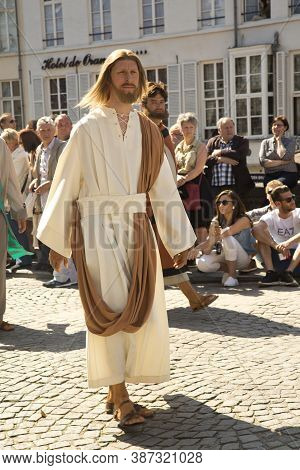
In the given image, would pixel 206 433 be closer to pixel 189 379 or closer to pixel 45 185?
pixel 189 379

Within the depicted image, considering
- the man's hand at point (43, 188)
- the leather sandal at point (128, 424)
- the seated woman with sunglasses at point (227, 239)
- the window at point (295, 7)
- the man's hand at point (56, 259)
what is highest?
the window at point (295, 7)

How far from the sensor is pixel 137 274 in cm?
371

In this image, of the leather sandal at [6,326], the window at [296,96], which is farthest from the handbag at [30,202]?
the window at [296,96]

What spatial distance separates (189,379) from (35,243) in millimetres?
5673

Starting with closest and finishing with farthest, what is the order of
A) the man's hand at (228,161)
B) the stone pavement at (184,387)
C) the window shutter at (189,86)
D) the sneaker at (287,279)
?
1. the stone pavement at (184,387)
2. the sneaker at (287,279)
3. the man's hand at (228,161)
4. the window shutter at (189,86)

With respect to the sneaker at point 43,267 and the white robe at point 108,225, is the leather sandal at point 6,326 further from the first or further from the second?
the sneaker at point 43,267

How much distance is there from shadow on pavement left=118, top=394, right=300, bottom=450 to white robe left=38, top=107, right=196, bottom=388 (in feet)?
0.84

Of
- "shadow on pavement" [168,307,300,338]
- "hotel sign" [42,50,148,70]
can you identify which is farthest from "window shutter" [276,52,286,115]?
"shadow on pavement" [168,307,300,338]

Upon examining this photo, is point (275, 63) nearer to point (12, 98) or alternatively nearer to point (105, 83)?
point (12, 98)

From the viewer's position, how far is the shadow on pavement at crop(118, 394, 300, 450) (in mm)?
3301

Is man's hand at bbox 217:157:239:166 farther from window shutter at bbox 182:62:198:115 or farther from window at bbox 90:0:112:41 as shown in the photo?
window at bbox 90:0:112:41

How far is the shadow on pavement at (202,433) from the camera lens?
3.30 m

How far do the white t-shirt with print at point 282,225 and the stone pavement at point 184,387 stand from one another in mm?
1381

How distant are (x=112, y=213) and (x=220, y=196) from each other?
430cm
